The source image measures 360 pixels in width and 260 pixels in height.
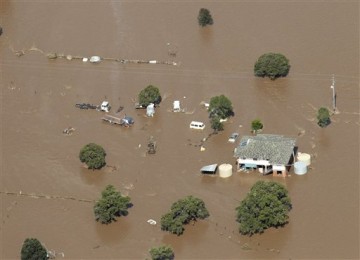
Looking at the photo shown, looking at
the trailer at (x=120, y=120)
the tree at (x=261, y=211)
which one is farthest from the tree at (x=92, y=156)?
the tree at (x=261, y=211)

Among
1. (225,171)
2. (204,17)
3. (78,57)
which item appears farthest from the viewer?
(204,17)

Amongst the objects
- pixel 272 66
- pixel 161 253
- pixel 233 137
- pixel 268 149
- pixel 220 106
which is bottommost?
pixel 161 253

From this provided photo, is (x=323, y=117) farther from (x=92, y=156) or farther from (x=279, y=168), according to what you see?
(x=92, y=156)

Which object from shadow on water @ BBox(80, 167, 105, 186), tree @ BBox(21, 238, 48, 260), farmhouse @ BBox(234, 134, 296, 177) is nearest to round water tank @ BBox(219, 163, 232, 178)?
farmhouse @ BBox(234, 134, 296, 177)

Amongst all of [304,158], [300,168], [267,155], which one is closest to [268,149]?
[267,155]

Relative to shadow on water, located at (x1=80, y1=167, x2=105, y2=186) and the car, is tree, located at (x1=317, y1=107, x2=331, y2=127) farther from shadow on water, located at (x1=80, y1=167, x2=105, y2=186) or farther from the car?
shadow on water, located at (x1=80, y1=167, x2=105, y2=186)

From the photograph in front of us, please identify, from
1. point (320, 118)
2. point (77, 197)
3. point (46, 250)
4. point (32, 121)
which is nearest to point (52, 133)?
point (32, 121)
